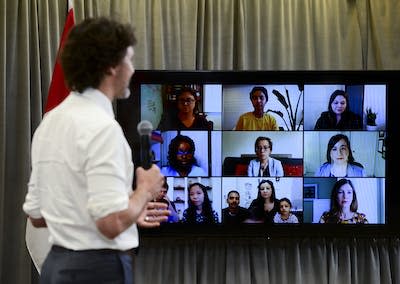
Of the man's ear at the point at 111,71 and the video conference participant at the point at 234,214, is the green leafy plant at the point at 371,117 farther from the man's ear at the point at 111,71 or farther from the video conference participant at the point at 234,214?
the man's ear at the point at 111,71

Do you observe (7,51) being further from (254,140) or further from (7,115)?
(254,140)

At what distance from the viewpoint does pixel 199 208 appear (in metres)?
3.00

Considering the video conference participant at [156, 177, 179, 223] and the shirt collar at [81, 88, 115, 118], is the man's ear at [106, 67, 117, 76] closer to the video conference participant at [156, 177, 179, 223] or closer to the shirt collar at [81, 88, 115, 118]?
the shirt collar at [81, 88, 115, 118]

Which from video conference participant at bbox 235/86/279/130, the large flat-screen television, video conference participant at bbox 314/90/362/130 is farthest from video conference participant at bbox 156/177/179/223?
video conference participant at bbox 314/90/362/130

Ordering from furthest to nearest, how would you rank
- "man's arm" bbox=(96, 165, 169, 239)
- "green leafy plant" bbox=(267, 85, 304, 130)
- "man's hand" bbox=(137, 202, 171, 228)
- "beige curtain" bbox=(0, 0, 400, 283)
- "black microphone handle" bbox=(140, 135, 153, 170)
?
"beige curtain" bbox=(0, 0, 400, 283)
"green leafy plant" bbox=(267, 85, 304, 130)
"man's hand" bbox=(137, 202, 171, 228)
"black microphone handle" bbox=(140, 135, 153, 170)
"man's arm" bbox=(96, 165, 169, 239)

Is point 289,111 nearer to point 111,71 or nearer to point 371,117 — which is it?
point 371,117

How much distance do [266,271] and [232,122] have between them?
0.91 meters

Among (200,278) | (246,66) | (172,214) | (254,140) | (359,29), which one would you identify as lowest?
(200,278)

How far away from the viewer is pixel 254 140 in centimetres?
299

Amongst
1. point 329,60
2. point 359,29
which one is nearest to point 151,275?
point 329,60

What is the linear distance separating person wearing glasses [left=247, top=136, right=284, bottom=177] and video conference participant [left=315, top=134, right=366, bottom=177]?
0.22m

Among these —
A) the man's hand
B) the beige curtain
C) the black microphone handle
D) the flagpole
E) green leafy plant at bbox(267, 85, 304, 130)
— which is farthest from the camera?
the beige curtain

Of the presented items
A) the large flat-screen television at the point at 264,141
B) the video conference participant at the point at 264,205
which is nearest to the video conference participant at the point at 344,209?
the large flat-screen television at the point at 264,141

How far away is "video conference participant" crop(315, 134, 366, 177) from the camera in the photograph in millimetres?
2988
